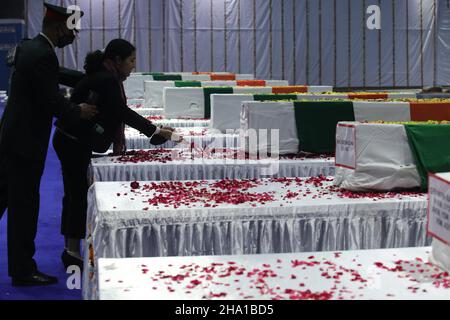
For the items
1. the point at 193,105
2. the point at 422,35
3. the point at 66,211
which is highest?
the point at 422,35

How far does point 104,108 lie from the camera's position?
3.98 metres

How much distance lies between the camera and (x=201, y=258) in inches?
79.9

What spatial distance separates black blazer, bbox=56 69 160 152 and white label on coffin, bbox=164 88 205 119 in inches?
117

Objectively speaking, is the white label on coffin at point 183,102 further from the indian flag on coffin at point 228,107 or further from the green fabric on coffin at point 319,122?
the green fabric on coffin at point 319,122

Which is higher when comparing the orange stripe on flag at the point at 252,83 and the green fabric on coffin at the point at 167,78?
the green fabric on coffin at the point at 167,78

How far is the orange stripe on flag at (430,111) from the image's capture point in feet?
14.6

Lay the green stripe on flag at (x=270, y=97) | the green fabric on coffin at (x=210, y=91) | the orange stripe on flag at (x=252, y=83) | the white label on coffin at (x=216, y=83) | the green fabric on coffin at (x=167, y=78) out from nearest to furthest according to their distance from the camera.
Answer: the green stripe on flag at (x=270, y=97) → the green fabric on coffin at (x=210, y=91) → the white label on coffin at (x=216, y=83) → the orange stripe on flag at (x=252, y=83) → the green fabric on coffin at (x=167, y=78)

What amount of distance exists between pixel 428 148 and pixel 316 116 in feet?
4.36

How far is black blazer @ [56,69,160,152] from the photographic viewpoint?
12.7 feet

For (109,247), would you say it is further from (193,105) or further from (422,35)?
(422,35)

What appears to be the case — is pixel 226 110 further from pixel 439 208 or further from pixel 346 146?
pixel 439 208

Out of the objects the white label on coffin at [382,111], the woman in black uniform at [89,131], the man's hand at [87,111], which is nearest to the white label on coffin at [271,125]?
the white label on coffin at [382,111]

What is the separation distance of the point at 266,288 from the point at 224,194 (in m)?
1.30
